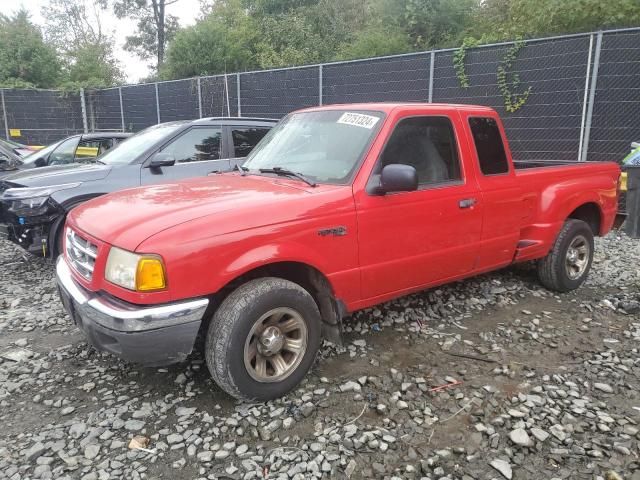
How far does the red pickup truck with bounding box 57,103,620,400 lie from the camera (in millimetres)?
2734

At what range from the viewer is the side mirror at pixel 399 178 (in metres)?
3.22

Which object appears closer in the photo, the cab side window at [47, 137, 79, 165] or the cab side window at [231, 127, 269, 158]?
the cab side window at [231, 127, 269, 158]

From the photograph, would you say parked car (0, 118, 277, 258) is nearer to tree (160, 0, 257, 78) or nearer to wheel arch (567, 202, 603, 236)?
wheel arch (567, 202, 603, 236)

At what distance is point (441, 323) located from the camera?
4332 mm

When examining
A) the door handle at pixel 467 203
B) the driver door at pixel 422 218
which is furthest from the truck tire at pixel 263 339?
the door handle at pixel 467 203

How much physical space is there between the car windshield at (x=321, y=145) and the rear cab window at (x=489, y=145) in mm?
1086

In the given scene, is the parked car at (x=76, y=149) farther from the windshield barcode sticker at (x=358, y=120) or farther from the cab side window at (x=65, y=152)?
the windshield barcode sticker at (x=358, y=120)

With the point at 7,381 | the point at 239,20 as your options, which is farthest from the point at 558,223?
the point at 239,20

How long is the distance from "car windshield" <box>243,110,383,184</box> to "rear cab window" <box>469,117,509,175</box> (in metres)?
1.09

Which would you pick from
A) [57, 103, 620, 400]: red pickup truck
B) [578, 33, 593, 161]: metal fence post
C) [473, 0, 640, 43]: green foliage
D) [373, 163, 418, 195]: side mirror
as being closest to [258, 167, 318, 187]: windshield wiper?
[57, 103, 620, 400]: red pickup truck

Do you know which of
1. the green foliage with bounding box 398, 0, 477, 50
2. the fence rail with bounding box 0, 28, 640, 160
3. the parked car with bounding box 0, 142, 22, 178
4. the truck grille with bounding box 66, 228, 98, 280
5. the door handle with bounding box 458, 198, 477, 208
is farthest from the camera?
the green foliage with bounding box 398, 0, 477, 50

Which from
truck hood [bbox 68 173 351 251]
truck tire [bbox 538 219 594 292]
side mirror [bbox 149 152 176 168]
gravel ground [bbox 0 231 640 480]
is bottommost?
gravel ground [bbox 0 231 640 480]

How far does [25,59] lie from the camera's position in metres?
22.6

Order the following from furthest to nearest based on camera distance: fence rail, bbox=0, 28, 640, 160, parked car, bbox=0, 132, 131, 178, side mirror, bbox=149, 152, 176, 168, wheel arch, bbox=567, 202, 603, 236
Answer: parked car, bbox=0, 132, 131, 178 → fence rail, bbox=0, 28, 640, 160 → side mirror, bbox=149, 152, 176, 168 → wheel arch, bbox=567, 202, 603, 236
